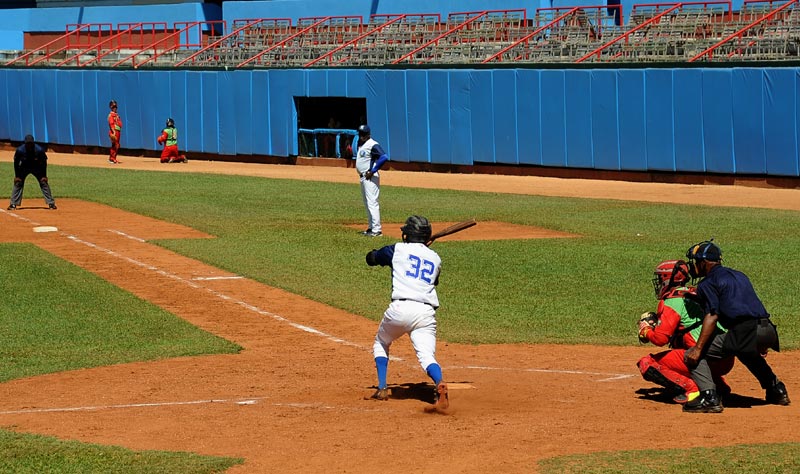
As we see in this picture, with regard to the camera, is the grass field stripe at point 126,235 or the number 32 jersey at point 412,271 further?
the grass field stripe at point 126,235

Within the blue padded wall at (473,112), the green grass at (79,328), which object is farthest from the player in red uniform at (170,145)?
the green grass at (79,328)

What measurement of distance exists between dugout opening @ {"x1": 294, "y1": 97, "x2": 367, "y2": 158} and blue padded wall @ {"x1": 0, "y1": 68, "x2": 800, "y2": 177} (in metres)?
0.43

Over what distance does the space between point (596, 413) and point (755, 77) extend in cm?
2388

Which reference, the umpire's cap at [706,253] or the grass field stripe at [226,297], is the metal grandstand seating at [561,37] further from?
the umpire's cap at [706,253]

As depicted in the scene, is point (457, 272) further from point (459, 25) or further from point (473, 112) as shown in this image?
point (459, 25)

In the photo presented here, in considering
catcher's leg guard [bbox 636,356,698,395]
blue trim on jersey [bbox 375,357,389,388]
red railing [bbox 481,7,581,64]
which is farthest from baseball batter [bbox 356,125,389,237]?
red railing [bbox 481,7,581,64]

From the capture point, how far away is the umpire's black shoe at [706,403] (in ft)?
32.0

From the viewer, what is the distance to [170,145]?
43844mm

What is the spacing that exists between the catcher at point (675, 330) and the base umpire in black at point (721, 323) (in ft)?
0.40

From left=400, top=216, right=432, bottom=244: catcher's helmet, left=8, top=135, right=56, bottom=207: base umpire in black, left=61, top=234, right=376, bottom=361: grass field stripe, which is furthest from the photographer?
left=8, top=135, right=56, bottom=207: base umpire in black

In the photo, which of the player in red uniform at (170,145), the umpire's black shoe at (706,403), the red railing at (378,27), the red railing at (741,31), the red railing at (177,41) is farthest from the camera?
the red railing at (177,41)

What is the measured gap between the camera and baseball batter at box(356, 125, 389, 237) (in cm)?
2234

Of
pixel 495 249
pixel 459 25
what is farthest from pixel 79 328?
pixel 459 25

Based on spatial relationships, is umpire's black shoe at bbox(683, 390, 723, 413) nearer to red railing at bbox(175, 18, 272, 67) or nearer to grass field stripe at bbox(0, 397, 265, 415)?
grass field stripe at bbox(0, 397, 265, 415)
